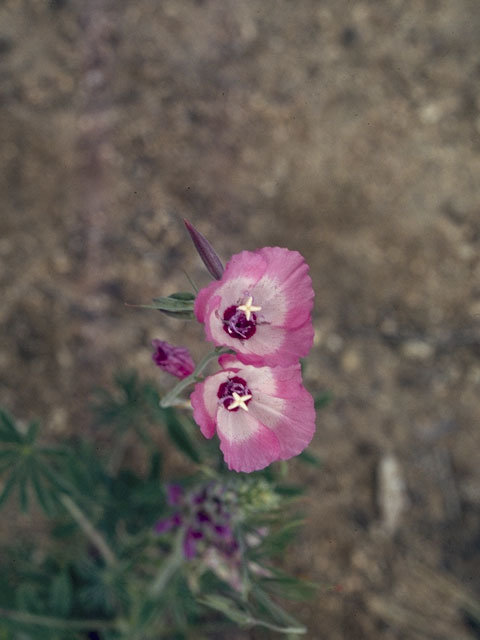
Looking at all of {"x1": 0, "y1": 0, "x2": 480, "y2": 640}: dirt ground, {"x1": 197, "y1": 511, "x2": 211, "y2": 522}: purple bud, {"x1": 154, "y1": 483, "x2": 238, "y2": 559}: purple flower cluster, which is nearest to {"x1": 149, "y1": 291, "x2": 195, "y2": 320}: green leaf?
{"x1": 154, "y1": 483, "x2": 238, "y2": 559}: purple flower cluster

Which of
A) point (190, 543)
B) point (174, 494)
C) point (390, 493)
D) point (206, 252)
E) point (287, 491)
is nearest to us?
point (206, 252)

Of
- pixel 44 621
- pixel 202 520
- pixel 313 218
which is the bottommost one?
pixel 44 621

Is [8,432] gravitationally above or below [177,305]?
below

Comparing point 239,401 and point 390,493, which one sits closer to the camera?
point 239,401

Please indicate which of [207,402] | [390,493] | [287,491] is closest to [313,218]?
[390,493]

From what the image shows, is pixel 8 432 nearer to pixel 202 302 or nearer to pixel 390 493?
pixel 202 302

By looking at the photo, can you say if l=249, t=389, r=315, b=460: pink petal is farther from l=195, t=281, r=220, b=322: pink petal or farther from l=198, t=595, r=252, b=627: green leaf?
l=198, t=595, r=252, b=627: green leaf

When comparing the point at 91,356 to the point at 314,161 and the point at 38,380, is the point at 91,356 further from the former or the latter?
the point at 314,161
